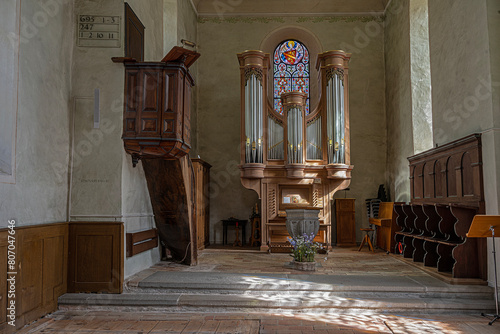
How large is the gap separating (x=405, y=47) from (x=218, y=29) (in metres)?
5.22

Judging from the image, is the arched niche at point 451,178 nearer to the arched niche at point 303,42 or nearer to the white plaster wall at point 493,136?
the white plaster wall at point 493,136

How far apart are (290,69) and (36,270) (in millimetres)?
9233

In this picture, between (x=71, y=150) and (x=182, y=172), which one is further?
(x=182, y=172)

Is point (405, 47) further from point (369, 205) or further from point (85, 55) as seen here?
point (85, 55)

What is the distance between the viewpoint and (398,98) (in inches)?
416

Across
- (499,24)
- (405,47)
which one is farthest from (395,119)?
(499,24)

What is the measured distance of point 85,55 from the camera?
5965 millimetres

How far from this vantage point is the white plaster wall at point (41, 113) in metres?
4.59

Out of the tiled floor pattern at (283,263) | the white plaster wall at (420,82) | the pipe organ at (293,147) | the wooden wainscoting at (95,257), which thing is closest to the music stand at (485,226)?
the tiled floor pattern at (283,263)

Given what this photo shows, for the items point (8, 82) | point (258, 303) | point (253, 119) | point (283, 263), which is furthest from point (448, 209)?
point (8, 82)

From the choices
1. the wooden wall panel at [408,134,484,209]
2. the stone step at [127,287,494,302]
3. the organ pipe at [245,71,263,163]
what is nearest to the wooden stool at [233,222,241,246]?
the organ pipe at [245,71,263,163]

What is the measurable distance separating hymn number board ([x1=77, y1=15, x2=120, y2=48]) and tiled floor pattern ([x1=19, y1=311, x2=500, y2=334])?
3641 mm

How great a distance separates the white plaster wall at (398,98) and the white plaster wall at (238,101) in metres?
0.36

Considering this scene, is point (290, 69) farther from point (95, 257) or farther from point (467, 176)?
point (95, 257)
